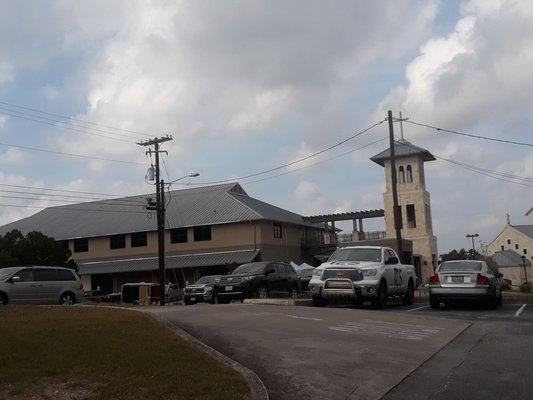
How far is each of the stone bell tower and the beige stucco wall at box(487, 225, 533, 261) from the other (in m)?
44.6

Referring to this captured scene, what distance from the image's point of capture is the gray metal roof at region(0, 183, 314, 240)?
2094 inches

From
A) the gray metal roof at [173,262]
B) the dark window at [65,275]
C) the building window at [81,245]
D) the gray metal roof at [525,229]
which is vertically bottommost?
the dark window at [65,275]

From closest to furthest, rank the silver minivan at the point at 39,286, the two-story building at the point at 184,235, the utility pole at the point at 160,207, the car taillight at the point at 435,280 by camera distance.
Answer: the car taillight at the point at 435,280 → the silver minivan at the point at 39,286 → the utility pole at the point at 160,207 → the two-story building at the point at 184,235

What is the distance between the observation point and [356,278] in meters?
17.3

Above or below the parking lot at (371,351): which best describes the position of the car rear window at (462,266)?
above

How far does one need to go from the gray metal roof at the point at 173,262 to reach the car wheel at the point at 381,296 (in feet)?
102

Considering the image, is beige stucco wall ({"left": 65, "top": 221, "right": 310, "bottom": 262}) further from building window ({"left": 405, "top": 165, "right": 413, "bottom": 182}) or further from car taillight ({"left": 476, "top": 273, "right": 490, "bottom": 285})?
car taillight ({"left": 476, "top": 273, "right": 490, "bottom": 285})

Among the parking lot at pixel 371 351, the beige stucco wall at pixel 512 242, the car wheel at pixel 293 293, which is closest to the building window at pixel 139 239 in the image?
the car wheel at pixel 293 293

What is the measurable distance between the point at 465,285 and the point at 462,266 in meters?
0.96

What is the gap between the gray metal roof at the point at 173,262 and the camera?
50031 mm

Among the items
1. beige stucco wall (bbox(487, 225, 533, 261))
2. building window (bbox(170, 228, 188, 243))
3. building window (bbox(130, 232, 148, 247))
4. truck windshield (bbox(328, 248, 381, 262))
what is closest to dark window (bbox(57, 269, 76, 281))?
truck windshield (bbox(328, 248, 381, 262))

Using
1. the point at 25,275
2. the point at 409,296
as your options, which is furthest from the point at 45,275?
the point at 409,296

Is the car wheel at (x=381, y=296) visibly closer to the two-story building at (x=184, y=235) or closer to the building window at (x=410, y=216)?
the two-story building at (x=184, y=235)

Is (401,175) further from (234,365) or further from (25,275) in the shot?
(234,365)
